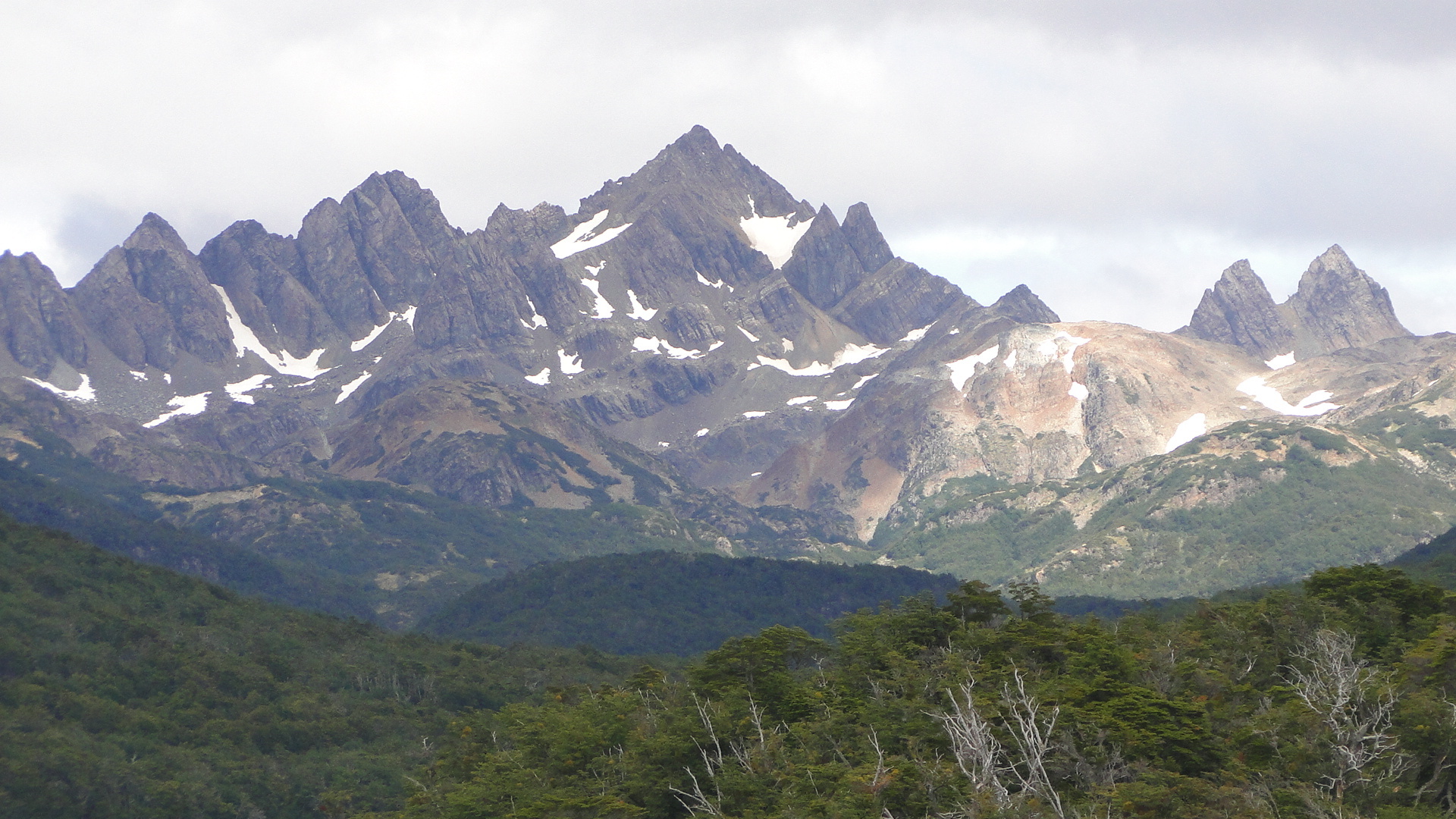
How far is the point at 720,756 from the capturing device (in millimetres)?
93688

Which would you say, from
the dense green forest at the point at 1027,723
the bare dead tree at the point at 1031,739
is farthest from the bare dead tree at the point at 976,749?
the bare dead tree at the point at 1031,739

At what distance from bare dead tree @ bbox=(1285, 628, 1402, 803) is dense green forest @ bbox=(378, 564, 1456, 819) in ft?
0.70

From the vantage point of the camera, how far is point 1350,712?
253 feet

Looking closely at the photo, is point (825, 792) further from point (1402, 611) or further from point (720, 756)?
point (1402, 611)

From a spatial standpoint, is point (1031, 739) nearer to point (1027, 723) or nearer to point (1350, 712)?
point (1027, 723)

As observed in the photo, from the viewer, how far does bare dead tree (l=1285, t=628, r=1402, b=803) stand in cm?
7100

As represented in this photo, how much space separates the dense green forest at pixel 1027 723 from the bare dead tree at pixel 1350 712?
214mm

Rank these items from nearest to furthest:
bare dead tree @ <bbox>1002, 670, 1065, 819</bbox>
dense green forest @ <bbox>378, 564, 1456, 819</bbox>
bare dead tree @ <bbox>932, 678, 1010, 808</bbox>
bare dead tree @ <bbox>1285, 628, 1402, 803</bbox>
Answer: bare dead tree @ <bbox>1285, 628, 1402, 803</bbox> → dense green forest @ <bbox>378, 564, 1456, 819</bbox> → bare dead tree @ <bbox>932, 678, 1010, 808</bbox> → bare dead tree @ <bbox>1002, 670, 1065, 819</bbox>

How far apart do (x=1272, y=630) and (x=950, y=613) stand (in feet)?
84.2

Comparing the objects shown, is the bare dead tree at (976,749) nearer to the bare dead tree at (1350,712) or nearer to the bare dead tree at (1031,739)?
the bare dead tree at (1031,739)

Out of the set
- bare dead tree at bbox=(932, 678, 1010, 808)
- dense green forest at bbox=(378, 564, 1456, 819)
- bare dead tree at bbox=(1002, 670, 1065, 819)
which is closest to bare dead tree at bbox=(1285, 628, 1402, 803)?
dense green forest at bbox=(378, 564, 1456, 819)

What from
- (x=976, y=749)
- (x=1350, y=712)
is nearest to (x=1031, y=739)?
(x=976, y=749)

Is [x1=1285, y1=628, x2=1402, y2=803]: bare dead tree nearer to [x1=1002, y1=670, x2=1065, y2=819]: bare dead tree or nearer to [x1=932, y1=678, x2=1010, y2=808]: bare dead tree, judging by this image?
[x1=1002, y1=670, x2=1065, y2=819]: bare dead tree

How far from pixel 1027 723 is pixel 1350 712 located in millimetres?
17548
